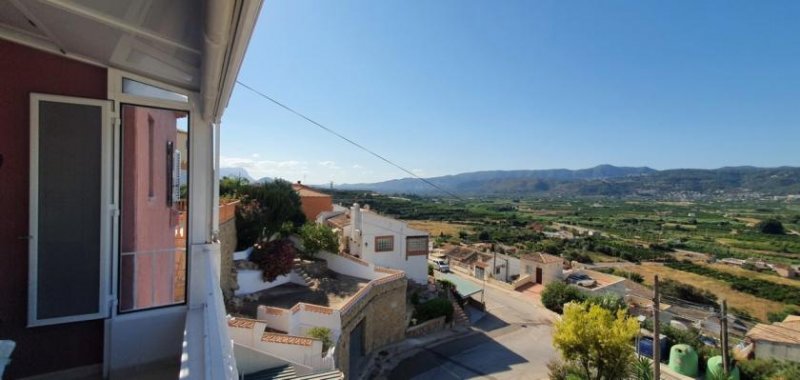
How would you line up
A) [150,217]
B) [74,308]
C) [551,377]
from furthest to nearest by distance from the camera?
1. [551,377]
2. [150,217]
3. [74,308]

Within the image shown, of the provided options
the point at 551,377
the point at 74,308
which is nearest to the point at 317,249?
the point at 551,377

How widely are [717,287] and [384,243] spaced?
32.0 metres

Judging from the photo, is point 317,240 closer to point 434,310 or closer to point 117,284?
point 434,310

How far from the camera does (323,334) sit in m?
8.62

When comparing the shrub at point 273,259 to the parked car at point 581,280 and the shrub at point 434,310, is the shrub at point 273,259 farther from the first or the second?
the parked car at point 581,280

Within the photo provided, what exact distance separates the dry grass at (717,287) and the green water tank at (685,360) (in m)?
18.1

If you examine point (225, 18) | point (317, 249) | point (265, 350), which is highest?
point (225, 18)

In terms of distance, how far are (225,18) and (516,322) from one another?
712 inches

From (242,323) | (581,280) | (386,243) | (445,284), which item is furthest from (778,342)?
(242,323)

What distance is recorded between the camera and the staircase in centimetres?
685

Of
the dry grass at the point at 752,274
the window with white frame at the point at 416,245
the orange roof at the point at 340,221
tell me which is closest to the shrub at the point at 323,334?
the window with white frame at the point at 416,245

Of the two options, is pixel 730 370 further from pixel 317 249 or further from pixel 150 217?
pixel 150 217

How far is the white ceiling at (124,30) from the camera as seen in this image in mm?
1435

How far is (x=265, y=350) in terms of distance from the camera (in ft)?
24.5
